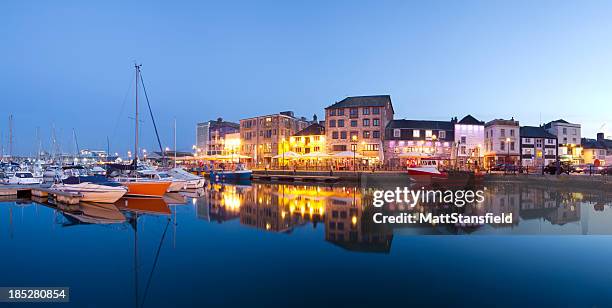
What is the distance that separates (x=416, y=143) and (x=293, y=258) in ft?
165

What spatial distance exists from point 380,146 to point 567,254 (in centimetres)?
4620

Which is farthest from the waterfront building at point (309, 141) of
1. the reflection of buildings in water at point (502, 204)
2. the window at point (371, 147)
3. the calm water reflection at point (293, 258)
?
the calm water reflection at point (293, 258)

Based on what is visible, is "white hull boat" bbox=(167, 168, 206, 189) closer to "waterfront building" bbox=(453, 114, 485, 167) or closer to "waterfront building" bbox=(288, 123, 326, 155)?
"waterfront building" bbox=(288, 123, 326, 155)

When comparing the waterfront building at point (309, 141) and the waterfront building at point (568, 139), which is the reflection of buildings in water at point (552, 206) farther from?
the waterfront building at point (568, 139)

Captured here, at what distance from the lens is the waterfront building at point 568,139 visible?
6626 cm

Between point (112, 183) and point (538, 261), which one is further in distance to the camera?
point (112, 183)

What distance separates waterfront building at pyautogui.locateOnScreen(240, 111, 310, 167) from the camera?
70.5 m

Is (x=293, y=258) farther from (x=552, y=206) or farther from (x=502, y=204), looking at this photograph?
(x=552, y=206)

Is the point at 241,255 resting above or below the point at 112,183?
below

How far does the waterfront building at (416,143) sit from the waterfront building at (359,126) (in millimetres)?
1698

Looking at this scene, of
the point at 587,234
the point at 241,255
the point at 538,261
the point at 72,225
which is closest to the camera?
the point at 538,261

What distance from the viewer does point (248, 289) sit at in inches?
391

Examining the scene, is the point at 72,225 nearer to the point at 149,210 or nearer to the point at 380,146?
the point at 149,210

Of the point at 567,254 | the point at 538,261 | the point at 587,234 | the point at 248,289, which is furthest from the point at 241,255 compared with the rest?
the point at 587,234
